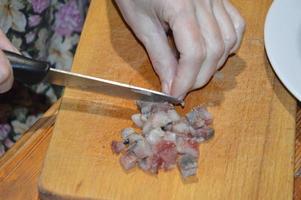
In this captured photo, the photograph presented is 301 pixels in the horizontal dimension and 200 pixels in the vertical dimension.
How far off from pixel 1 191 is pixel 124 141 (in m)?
0.24

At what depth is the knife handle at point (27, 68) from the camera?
1023 millimetres

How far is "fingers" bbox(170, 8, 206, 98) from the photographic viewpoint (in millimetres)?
1068

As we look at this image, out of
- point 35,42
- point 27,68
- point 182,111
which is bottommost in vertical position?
point 35,42

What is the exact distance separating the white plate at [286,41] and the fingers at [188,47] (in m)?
0.18

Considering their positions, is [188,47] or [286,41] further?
[286,41]

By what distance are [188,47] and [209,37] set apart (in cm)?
5

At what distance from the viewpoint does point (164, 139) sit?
1.08 meters

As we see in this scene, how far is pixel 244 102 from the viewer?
1157 millimetres

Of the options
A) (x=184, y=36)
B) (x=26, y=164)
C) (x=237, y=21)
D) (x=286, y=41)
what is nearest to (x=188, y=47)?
(x=184, y=36)

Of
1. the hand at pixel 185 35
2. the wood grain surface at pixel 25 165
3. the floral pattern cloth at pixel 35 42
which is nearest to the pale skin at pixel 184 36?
the hand at pixel 185 35

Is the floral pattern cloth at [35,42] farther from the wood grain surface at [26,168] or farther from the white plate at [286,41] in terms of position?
the white plate at [286,41]

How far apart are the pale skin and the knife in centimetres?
3

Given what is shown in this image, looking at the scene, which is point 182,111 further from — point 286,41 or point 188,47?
point 286,41

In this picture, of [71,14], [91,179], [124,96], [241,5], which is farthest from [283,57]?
[71,14]
